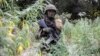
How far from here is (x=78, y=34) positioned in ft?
23.3

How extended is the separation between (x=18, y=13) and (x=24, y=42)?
2527 millimetres

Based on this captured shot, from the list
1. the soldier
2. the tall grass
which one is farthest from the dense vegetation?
the soldier

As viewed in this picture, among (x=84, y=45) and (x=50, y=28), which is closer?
(x=84, y=45)

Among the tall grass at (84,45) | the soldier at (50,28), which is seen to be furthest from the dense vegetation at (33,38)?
the soldier at (50,28)

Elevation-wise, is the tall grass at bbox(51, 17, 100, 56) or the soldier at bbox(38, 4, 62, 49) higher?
the soldier at bbox(38, 4, 62, 49)

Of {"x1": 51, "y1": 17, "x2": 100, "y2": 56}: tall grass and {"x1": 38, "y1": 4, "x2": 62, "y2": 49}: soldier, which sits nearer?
{"x1": 51, "y1": 17, "x2": 100, "y2": 56}: tall grass

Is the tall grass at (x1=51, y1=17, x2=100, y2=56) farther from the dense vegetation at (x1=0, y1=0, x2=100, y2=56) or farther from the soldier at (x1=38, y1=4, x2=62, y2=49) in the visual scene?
the soldier at (x1=38, y1=4, x2=62, y2=49)

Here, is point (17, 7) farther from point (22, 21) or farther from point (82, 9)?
point (82, 9)

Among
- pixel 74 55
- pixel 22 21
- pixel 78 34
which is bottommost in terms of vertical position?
pixel 74 55

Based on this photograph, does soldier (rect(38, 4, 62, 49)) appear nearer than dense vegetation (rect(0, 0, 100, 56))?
No

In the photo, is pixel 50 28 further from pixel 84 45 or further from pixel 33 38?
pixel 84 45

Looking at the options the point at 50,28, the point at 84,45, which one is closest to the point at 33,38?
the point at 50,28

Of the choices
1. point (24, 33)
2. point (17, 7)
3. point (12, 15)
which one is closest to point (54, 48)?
point (24, 33)

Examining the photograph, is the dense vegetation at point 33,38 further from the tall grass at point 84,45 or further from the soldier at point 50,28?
the soldier at point 50,28
